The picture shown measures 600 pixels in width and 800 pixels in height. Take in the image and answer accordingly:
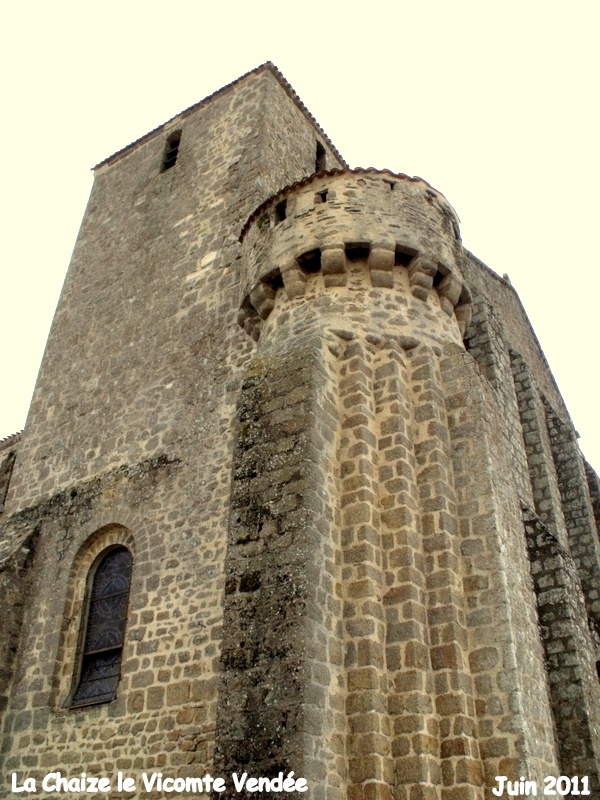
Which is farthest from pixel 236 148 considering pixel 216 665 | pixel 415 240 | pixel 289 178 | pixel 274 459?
pixel 216 665

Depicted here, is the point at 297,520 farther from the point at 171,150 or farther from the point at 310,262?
the point at 171,150

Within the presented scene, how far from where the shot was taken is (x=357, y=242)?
7.98m

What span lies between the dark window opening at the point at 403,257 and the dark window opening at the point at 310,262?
837 millimetres

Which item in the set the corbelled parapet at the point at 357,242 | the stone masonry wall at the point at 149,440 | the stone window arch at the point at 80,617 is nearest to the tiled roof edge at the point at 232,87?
the stone masonry wall at the point at 149,440

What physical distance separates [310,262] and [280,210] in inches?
44.4

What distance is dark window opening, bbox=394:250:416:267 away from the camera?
8.10 metres

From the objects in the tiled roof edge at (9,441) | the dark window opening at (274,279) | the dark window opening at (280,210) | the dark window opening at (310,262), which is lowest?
the dark window opening at (310,262)

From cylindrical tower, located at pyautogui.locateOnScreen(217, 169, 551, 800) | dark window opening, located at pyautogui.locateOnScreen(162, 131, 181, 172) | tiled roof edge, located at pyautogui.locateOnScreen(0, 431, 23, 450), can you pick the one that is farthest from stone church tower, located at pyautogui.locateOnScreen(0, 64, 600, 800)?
tiled roof edge, located at pyautogui.locateOnScreen(0, 431, 23, 450)

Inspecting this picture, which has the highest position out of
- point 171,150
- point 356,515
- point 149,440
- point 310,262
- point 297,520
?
point 171,150

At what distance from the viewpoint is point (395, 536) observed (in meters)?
6.55

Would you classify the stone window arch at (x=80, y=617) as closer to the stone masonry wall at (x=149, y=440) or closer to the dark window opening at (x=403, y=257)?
the stone masonry wall at (x=149, y=440)

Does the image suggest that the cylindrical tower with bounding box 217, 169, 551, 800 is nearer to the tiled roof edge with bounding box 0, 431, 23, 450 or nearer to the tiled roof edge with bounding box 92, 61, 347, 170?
the tiled roof edge with bounding box 92, 61, 347, 170

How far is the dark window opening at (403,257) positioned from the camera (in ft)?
26.6

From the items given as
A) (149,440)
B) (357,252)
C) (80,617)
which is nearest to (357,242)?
(357,252)
